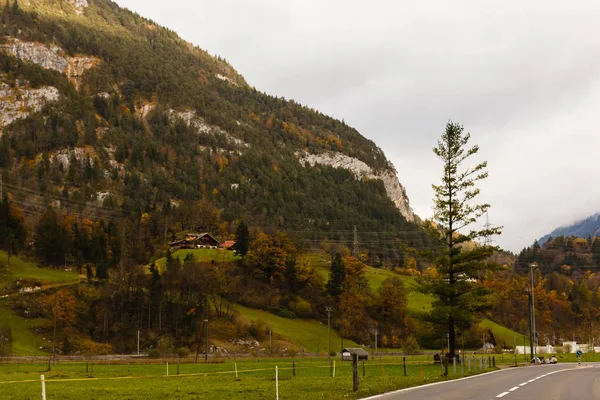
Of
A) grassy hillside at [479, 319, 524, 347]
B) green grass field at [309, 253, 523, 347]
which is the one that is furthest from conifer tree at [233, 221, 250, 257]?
grassy hillside at [479, 319, 524, 347]

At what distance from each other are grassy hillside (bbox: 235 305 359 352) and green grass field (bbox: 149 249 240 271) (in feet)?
78.1

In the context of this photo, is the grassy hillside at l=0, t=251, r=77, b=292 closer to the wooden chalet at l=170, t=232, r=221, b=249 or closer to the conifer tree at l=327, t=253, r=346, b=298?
the wooden chalet at l=170, t=232, r=221, b=249

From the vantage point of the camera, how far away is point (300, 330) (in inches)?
5192

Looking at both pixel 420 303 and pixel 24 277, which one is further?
pixel 420 303

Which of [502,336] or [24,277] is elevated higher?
[24,277]

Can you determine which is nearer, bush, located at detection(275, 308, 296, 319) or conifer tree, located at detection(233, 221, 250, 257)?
bush, located at detection(275, 308, 296, 319)

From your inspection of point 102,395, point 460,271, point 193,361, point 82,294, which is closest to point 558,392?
point 102,395

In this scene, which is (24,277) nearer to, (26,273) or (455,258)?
(26,273)

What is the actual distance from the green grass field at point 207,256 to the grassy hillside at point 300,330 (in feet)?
78.1

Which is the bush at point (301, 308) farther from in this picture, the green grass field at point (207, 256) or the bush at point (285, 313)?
the green grass field at point (207, 256)

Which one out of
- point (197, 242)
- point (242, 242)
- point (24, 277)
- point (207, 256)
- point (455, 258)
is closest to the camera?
point (455, 258)

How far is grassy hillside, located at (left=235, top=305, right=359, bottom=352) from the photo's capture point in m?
124

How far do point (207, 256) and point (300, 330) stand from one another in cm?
4267

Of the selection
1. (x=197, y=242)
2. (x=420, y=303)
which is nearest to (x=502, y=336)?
(x=420, y=303)
